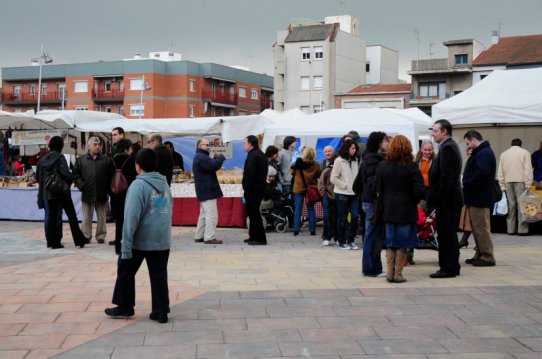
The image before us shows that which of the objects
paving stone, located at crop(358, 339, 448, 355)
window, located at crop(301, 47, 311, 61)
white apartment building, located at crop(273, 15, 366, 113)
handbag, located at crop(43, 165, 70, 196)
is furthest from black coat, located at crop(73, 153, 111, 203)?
window, located at crop(301, 47, 311, 61)

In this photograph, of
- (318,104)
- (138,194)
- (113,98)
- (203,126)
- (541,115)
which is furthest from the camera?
(113,98)

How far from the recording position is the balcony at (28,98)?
78.5 metres

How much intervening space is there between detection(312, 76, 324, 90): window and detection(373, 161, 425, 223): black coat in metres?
63.4

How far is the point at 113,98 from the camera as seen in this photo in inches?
3007

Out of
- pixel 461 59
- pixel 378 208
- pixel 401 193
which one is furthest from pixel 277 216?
pixel 461 59

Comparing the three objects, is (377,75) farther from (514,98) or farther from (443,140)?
(443,140)

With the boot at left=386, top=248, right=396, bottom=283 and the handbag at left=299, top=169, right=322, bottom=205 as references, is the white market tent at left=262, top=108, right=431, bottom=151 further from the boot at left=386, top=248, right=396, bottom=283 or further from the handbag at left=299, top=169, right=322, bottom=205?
the boot at left=386, top=248, right=396, bottom=283

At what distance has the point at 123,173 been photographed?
10352 millimetres

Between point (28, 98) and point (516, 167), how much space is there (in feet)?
245

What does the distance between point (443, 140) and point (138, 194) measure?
4.15 meters

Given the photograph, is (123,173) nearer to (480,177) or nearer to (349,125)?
(480,177)

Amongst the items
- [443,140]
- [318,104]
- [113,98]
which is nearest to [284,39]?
[318,104]

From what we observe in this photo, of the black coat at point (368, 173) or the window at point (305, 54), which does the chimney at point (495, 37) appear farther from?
the black coat at point (368, 173)

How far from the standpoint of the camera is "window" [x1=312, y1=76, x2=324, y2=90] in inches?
2776
